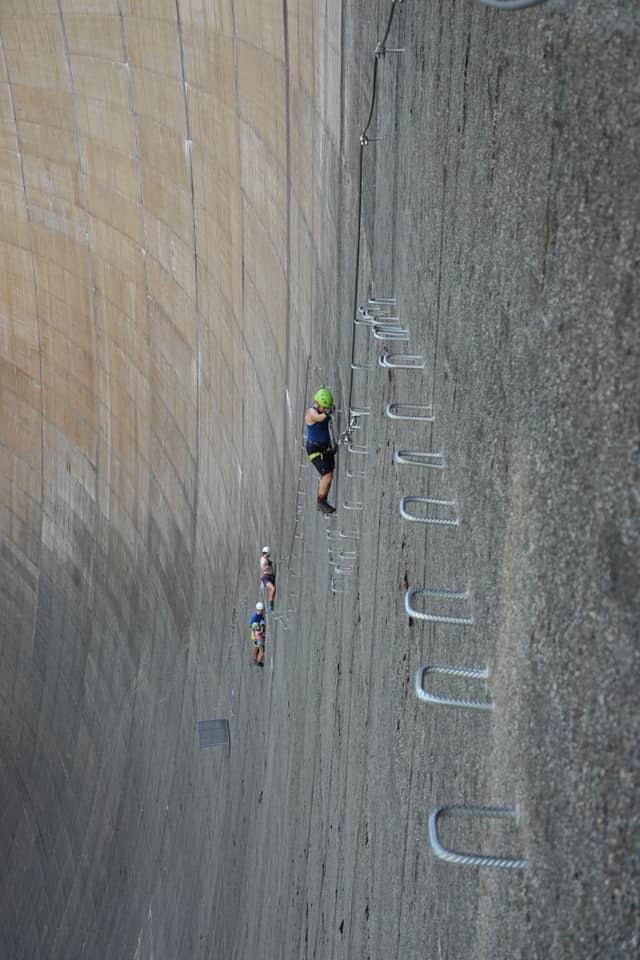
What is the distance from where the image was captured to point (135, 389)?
52.7 feet

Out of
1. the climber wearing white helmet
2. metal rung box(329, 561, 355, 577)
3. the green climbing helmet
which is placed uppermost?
the green climbing helmet

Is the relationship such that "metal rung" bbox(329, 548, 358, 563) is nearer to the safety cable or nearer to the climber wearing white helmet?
the safety cable

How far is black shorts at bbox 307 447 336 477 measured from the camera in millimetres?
9117

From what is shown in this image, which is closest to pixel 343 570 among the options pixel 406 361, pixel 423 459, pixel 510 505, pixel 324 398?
pixel 324 398

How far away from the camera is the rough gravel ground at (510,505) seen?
2387mm

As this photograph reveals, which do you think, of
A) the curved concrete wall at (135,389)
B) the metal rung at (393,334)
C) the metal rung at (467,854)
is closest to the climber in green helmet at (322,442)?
the curved concrete wall at (135,389)

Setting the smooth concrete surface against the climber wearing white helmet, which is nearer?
the smooth concrete surface

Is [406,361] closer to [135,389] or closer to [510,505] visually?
[510,505]

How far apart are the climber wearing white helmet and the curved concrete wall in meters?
0.52

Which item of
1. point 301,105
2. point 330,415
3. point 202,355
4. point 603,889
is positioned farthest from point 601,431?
point 202,355

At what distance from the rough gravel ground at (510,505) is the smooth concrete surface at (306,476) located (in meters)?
0.02

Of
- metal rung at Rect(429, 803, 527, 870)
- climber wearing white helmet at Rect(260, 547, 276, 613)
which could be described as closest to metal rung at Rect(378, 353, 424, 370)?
metal rung at Rect(429, 803, 527, 870)

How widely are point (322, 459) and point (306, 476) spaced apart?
1358 millimetres

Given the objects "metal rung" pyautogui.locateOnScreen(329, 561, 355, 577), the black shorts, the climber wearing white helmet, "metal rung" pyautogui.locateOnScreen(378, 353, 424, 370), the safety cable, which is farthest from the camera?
the climber wearing white helmet
